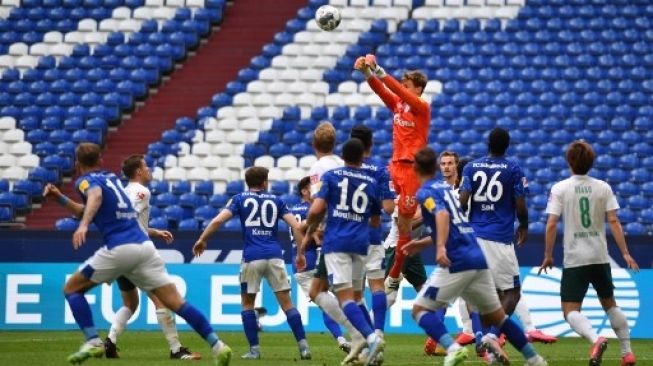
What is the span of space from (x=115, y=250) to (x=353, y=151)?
2520 mm

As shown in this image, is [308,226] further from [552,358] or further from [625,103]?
[625,103]

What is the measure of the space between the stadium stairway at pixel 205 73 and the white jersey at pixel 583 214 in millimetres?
16839

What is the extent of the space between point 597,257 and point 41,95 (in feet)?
65.7

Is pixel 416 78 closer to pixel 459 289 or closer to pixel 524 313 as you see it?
pixel 524 313

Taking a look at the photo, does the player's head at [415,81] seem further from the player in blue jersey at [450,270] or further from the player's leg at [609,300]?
the player in blue jersey at [450,270]

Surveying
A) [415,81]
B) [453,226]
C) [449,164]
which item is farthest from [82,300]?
[449,164]

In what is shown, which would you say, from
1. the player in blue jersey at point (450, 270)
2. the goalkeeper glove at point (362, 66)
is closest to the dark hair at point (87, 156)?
the goalkeeper glove at point (362, 66)

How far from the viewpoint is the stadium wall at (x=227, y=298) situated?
20984 mm

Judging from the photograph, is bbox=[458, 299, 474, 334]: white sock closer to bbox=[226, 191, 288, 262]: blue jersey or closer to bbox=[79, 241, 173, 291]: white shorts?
bbox=[226, 191, 288, 262]: blue jersey

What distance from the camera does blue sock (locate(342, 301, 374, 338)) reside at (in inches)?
508

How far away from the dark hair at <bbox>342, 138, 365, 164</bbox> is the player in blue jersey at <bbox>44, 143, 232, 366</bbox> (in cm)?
211

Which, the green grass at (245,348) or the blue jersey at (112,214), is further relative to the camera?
the green grass at (245,348)

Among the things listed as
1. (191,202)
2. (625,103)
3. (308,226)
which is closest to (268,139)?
(191,202)

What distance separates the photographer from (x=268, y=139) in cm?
2919
